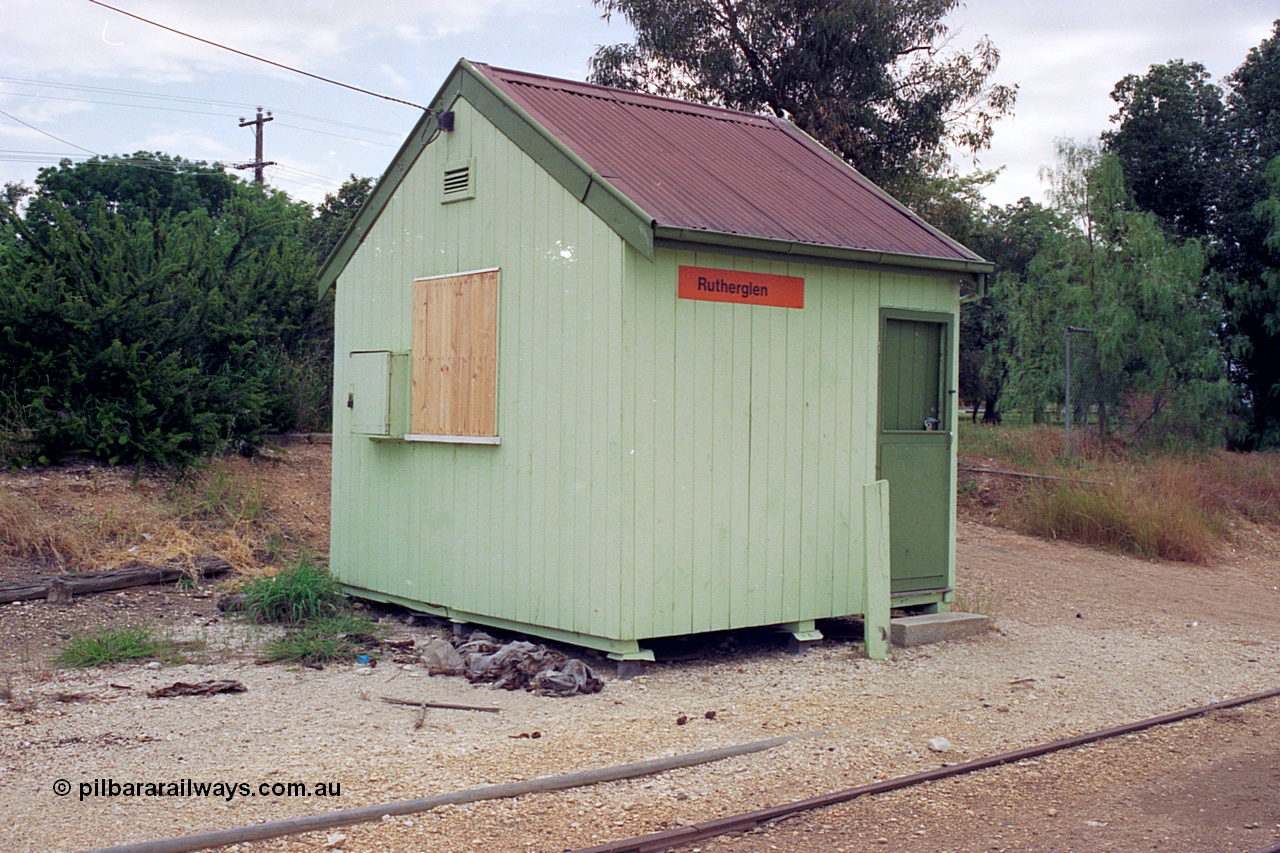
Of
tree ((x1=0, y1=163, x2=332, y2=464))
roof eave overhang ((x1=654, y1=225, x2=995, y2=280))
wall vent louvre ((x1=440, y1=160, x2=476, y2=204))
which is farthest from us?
tree ((x1=0, y1=163, x2=332, y2=464))

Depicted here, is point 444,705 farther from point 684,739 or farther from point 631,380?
point 631,380

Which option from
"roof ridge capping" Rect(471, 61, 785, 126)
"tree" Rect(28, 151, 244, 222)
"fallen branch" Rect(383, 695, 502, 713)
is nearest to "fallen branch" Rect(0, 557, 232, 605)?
"fallen branch" Rect(383, 695, 502, 713)

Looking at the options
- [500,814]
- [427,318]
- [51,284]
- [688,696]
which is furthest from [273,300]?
[500,814]

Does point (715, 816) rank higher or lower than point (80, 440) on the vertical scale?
lower

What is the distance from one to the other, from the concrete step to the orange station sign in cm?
247

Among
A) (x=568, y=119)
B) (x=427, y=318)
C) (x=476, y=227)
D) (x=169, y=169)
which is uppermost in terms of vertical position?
(x=169, y=169)

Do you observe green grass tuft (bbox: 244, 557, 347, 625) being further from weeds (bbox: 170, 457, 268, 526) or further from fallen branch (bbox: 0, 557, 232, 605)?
A: weeds (bbox: 170, 457, 268, 526)

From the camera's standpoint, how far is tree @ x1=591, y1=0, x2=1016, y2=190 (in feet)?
65.1

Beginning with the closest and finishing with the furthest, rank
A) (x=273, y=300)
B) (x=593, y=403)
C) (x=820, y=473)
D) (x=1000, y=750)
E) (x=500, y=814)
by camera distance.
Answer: (x=500, y=814), (x=1000, y=750), (x=593, y=403), (x=820, y=473), (x=273, y=300)

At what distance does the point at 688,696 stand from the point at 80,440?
8568 mm

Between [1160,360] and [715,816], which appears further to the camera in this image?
[1160,360]

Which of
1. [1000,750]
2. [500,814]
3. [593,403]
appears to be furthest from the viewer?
[593,403]

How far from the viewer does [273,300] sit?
55.3 feet

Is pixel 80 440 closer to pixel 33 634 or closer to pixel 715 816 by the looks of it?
pixel 33 634
